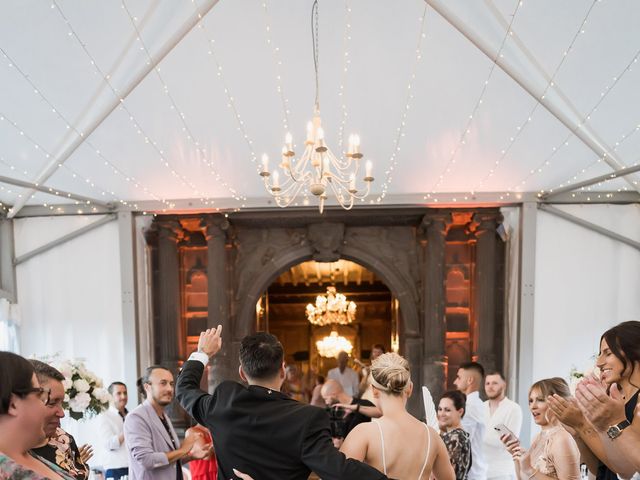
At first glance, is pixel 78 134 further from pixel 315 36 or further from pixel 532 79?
pixel 532 79

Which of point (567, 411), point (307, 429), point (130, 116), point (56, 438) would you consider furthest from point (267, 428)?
point (130, 116)

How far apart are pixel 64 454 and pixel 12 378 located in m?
1.10

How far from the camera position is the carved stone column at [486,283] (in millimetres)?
6910

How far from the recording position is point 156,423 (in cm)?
290

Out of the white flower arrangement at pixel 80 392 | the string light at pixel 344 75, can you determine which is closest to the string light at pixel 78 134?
the white flower arrangement at pixel 80 392

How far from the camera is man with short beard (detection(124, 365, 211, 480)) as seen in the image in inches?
109

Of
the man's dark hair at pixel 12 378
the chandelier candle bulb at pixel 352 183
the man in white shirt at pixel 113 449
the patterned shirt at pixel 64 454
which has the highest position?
the chandelier candle bulb at pixel 352 183

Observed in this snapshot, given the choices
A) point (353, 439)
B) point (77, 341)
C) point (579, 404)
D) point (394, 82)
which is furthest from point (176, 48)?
point (77, 341)

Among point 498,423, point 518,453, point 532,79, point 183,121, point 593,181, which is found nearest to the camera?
point 518,453

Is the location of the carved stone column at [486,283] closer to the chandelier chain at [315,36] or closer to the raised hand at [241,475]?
the chandelier chain at [315,36]

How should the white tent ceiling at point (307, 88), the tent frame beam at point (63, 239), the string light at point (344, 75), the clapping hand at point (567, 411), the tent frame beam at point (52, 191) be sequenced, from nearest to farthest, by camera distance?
the clapping hand at point (567, 411) < the white tent ceiling at point (307, 88) < the string light at point (344, 75) < the tent frame beam at point (52, 191) < the tent frame beam at point (63, 239)

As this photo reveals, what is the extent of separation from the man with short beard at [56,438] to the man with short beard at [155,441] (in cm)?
46

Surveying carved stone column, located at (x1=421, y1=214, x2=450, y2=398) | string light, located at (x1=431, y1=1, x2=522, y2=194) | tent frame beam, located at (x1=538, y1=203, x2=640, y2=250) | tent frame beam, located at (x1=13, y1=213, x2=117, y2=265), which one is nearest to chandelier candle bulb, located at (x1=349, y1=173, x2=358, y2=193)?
string light, located at (x1=431, y1=1, x2=522, y2=194)

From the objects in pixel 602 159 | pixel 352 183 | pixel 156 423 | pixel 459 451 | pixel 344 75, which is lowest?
pixel 459 451
